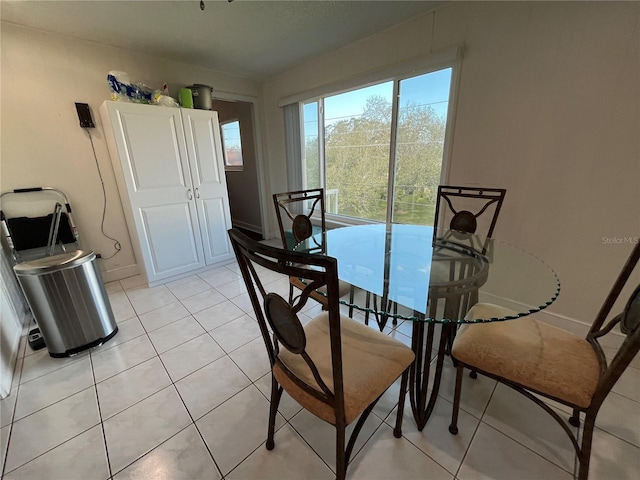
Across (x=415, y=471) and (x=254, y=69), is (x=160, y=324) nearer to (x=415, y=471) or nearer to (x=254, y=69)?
(x=415, y=471)

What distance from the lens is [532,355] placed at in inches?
41.4

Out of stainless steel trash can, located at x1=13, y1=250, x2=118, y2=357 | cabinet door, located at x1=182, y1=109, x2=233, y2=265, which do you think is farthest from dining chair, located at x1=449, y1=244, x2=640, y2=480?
cabinet door, located at x1=182, y1=109, x2=233, y2=265

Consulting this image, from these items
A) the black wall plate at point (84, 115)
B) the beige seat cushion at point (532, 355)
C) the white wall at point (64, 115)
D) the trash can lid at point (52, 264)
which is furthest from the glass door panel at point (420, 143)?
the black wall plate at point (84, 115)

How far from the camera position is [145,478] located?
42.4 inches

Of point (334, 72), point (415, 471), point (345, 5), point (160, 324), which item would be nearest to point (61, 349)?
point (160, 324)

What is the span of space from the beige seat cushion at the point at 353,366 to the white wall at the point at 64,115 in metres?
2.76

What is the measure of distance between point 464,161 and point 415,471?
2.06 metres

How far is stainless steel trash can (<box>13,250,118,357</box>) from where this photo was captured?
1619 mm

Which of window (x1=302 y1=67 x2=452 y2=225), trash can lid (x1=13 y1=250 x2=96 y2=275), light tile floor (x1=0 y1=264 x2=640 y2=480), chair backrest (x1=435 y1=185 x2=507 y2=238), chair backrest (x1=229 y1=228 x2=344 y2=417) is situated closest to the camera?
chair backrest (x1=229 y1=228 x2=344 y2=417)

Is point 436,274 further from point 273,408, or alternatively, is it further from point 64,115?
point 64,115

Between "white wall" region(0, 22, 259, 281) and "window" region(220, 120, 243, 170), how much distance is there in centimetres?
155

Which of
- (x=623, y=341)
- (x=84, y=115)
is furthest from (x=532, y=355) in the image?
(x=84, y=115)

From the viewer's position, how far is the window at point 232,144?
14.5 feet

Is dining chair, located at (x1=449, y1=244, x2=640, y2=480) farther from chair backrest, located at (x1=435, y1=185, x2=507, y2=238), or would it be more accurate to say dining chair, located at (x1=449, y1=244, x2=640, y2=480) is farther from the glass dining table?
chair backrest, located at (x1=435, y1=185, x2=507, y2=238)
